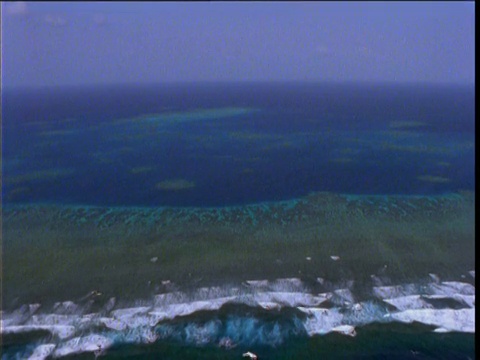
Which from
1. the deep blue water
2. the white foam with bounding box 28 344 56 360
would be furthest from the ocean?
→ the deep blue water

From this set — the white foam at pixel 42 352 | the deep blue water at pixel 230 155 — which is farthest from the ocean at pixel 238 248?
the deep blue water at pixel 230 155

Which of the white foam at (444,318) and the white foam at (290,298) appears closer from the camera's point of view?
the white foam at (444,318)

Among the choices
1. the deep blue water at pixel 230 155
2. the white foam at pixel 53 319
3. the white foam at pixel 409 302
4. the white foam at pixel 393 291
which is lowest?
the white foam at pixel 53 319

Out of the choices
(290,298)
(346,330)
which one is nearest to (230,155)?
(290,298)

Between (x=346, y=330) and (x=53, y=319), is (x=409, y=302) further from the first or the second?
(x=53, y=319)

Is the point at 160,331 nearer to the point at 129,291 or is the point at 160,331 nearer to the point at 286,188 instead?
the point at 129,291

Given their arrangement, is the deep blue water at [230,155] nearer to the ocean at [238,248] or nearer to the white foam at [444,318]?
the ocean at [238,248]
